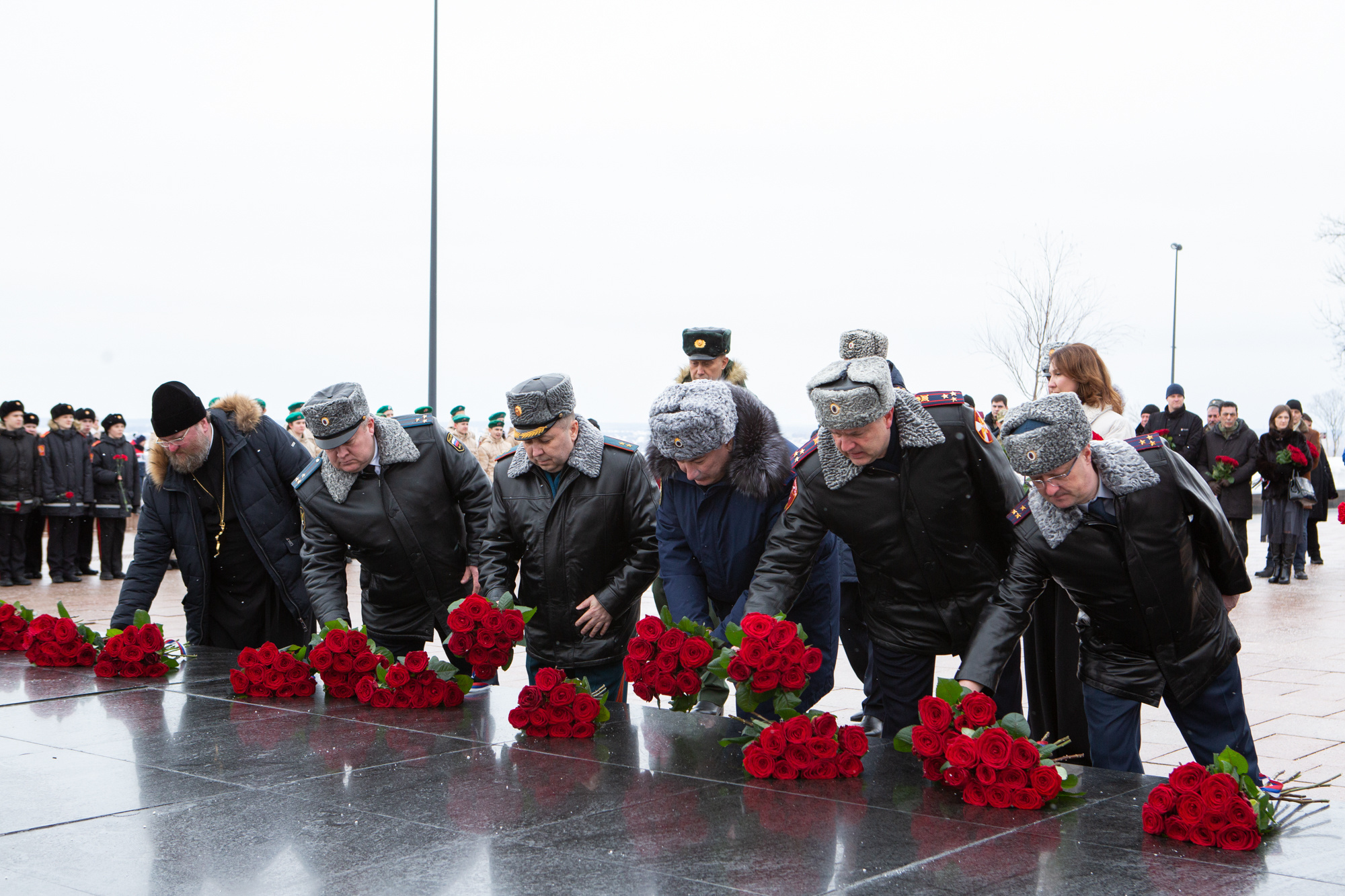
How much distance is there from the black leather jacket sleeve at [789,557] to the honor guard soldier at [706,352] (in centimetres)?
292

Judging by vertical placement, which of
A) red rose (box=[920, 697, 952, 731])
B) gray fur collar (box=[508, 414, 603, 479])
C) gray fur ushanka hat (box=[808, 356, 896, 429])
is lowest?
red rose (box=[920, 697, 952, 731])

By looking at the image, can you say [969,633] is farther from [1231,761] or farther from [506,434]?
[506,434]

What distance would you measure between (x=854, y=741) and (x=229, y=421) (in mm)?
3712

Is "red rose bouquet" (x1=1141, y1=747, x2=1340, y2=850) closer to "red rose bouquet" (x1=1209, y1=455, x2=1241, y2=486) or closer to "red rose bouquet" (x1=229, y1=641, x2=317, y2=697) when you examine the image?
"red rose bouquet" (x1=229, y1=641, x2=317, y2=697)

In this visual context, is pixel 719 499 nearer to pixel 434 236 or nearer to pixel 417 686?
pixel 417 686

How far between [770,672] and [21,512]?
13.4 metres

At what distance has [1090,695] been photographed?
4.23 metres

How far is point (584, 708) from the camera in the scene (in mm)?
4359

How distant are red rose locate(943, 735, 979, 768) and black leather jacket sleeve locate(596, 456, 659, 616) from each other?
72.8 inches

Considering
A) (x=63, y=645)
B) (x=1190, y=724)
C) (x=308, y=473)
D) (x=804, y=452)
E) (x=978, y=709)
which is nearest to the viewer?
(x=978, y=709)

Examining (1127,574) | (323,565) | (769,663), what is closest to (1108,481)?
(1127,574)

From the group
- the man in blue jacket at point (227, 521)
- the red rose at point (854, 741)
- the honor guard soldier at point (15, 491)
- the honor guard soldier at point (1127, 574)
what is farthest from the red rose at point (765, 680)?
the honor guard soldier at point (15, 491)

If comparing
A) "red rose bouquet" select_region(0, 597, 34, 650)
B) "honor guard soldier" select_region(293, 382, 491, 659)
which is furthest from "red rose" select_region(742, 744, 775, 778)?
"red rose bouquet" select_region(0, 597, 34, 650)

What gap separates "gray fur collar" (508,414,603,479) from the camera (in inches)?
199
